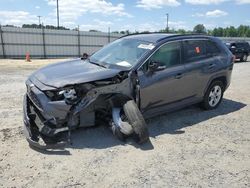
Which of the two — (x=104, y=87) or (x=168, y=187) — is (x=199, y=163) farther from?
(x=104, y=87)

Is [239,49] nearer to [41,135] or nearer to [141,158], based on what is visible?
[141,158]

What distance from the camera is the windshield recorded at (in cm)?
527

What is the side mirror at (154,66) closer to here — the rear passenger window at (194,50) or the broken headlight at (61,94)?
the rear passenger window at (194,50)

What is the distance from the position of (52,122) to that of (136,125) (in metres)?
1.37

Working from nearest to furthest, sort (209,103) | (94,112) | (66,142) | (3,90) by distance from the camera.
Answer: (66,142) → (94,112) → (209,103) → (3,90)

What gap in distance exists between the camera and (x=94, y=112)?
479 cm

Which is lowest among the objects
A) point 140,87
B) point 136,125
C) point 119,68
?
point 136,125

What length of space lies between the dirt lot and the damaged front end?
0.24 meters

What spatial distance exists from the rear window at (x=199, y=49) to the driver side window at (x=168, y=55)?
0.25 meters

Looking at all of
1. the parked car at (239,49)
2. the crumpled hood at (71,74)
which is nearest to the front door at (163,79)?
the crumpled hood at (71,74)

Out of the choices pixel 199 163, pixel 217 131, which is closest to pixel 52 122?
pixel 199 163

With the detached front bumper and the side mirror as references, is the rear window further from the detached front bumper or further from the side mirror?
the detached front bumper

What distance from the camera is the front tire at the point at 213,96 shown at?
654cm

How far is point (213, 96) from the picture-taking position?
6.77 m
